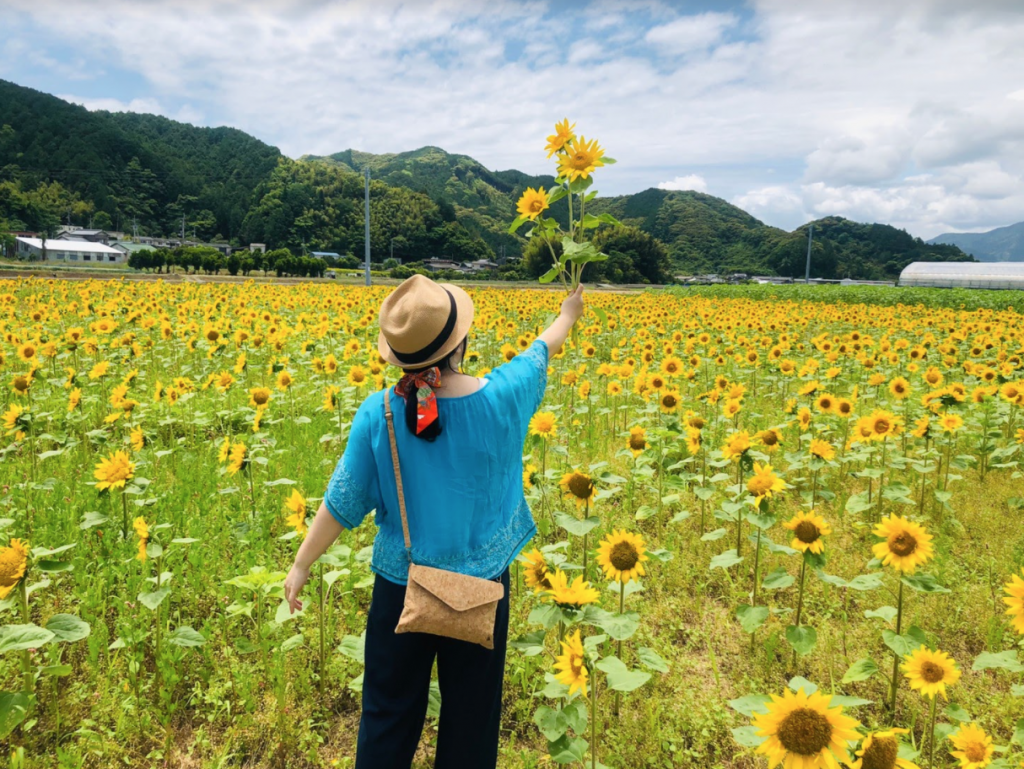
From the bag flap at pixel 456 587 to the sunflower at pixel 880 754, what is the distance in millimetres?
1004

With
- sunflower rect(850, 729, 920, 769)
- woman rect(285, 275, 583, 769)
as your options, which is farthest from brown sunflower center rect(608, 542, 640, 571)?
sunflower rect(850, 729, 920, 769)

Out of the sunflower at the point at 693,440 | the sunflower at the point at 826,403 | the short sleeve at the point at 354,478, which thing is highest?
the short sleeve at the point at 354,478

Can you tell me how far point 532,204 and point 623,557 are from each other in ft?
4.80

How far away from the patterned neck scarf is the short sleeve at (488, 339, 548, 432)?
0.24 meters

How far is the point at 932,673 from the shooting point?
203 centimetres

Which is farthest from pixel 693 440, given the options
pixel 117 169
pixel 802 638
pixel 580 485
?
pixel 117 169

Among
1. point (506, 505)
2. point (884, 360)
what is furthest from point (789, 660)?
point (884, 360)

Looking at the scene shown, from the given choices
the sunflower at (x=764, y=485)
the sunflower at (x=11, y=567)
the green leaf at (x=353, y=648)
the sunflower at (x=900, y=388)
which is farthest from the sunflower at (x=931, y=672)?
the sunflower at (x=900, y=388)

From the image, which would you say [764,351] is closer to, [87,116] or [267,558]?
[267,558]

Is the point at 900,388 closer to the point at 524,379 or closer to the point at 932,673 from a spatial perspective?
the point at 932,673

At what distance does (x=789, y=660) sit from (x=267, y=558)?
2798mm

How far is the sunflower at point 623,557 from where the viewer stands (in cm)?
222

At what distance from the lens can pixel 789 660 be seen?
2.88m

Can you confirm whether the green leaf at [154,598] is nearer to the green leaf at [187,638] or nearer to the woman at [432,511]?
the green leaf at [187,638]
